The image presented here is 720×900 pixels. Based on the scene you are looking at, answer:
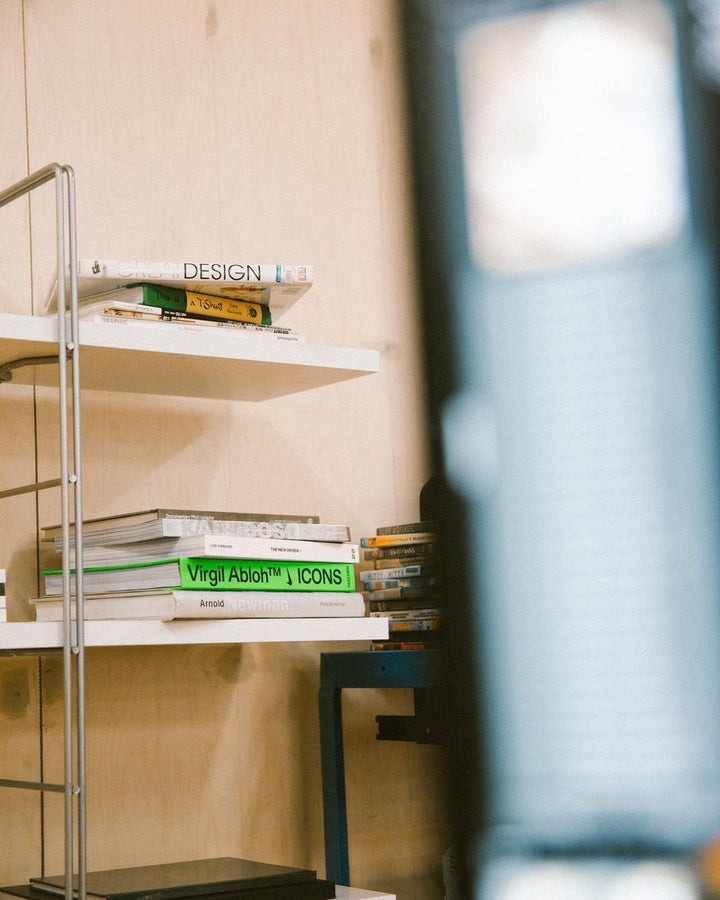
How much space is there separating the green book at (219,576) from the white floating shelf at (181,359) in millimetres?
227

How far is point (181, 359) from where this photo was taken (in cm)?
118

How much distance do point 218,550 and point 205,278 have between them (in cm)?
30

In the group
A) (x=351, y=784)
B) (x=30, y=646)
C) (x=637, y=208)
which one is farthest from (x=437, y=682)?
(x=637, y=208)

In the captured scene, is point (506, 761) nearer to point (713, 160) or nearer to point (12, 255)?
point (713, 160)

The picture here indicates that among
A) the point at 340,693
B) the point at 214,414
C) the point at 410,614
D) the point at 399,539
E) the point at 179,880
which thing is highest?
the point at 214,414

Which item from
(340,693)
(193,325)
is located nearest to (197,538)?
(193,325)

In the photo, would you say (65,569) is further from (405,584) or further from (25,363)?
(405,584)

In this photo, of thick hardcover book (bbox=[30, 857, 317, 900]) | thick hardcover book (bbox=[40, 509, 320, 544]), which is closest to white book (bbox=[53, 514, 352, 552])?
thick hardcover book (bbox=[40, 509, 320, 544])

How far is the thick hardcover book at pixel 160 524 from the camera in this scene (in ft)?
3.63

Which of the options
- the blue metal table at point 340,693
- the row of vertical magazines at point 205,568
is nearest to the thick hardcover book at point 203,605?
the row of vertical magazines at point 205,568

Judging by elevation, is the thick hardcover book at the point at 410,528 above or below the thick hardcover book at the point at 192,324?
below

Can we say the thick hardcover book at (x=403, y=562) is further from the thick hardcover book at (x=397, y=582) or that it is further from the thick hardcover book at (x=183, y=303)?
the thick hardcover book at (x=183, y=303)

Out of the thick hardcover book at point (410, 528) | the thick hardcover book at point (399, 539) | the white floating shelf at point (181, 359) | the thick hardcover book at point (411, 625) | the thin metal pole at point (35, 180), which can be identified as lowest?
the thick hardcover book at point (411, 625)

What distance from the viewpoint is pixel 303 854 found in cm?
151
